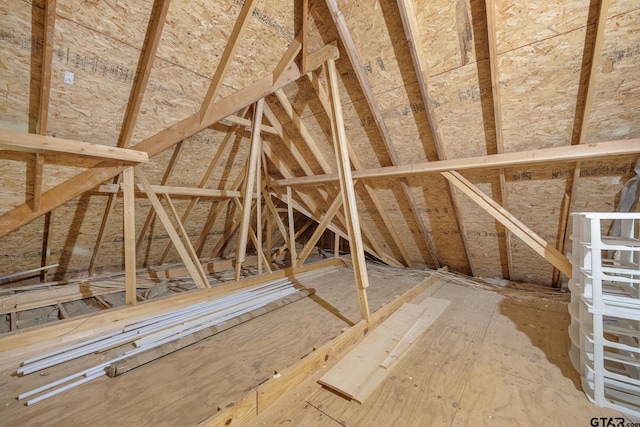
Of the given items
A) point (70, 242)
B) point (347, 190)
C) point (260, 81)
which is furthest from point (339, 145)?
point (70, 242)

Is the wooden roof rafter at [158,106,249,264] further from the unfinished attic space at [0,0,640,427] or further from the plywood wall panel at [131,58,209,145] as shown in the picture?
the plywood wall panel at [131,58,209,145]

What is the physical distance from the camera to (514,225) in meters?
3.02

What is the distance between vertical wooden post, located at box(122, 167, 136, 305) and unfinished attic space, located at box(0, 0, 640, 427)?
0.09ft

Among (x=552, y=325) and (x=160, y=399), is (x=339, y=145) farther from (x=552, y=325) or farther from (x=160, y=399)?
(x=552, y=325)

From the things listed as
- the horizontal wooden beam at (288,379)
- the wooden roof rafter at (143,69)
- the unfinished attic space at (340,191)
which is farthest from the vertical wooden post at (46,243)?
the horizontal wooden beam at (288,379)

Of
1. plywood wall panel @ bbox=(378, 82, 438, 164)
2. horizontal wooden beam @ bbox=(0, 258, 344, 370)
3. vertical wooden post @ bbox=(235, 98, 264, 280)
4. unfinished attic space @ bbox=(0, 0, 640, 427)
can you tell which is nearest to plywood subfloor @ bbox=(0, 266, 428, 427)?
unfinished attic space @ bbox=(0, 0, 640, 427)

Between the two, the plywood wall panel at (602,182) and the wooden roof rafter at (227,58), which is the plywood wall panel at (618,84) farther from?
the wooden roof rafter at (227,58)

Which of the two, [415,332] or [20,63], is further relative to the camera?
[415,332]

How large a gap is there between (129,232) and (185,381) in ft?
5.34

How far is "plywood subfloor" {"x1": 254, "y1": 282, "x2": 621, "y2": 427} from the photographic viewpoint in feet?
5.18

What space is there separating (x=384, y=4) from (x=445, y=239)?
3.63 metres

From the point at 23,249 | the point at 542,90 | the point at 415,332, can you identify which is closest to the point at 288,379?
the point at 415,332

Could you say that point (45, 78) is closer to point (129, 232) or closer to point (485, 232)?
point (129, 232)

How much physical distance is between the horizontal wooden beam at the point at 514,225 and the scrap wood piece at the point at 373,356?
133 centimetres
